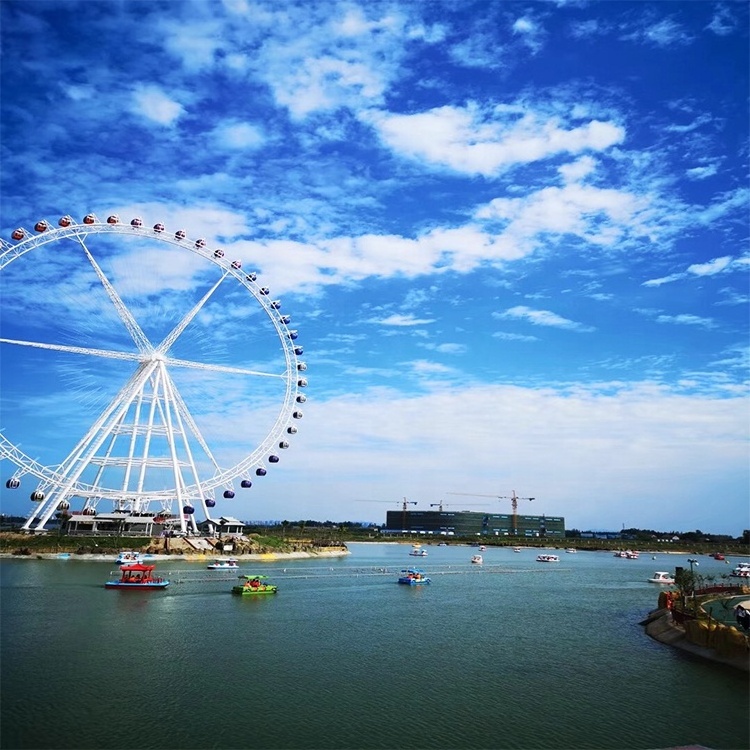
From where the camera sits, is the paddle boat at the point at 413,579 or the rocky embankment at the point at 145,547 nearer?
the paddle boat at the point at 413,579

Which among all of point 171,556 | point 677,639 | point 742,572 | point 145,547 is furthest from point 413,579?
point 742,572

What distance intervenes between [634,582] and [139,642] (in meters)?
74.3

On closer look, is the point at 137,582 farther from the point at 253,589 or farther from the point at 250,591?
the point at 253,589

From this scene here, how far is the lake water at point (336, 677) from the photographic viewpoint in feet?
74.9

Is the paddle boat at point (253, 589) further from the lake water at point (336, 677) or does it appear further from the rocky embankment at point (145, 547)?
the rocky embankment at point (145, 547)

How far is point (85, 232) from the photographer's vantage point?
64812 mm

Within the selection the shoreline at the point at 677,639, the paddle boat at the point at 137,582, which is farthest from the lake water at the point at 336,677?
the paddle boat at the point at 137,582

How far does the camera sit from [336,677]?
99.1 ft

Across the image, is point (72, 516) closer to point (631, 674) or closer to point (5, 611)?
point (5, 611)

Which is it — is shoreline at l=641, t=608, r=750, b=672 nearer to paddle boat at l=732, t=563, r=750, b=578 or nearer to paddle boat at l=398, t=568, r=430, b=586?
paddle boat at l=398, t=568, r=430, b=586

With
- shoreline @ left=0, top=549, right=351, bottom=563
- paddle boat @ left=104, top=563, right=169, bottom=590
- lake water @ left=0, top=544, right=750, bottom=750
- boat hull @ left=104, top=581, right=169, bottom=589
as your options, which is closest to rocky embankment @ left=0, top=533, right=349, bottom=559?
shoreline @ left=0, top=549, right=351, bottom=563

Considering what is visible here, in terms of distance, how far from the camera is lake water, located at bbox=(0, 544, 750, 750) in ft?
74.9

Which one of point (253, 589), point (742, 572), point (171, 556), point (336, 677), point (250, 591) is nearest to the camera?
point (336, 677)

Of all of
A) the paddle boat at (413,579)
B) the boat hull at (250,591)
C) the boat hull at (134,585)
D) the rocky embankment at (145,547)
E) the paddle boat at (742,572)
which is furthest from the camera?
the paddle boat at (742,572)
